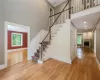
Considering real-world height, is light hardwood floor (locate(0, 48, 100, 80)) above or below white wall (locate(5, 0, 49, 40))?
below

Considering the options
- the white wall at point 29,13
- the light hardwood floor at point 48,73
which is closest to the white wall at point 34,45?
the white wall at point 29,13

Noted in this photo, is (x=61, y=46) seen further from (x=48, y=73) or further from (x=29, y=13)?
(x=29, y=13)

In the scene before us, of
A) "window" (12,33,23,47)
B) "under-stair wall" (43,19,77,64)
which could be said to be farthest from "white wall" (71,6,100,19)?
"window" (12,33,23,47)

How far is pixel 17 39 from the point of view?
771 centimetres

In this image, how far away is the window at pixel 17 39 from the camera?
7323 mm

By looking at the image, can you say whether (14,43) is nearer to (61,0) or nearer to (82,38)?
(61,0)

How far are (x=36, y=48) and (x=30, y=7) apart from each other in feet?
8.59

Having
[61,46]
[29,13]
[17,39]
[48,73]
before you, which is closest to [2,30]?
[29,13]

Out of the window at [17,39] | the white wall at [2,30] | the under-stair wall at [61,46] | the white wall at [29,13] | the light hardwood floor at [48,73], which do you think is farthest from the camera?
the window at [17,39]

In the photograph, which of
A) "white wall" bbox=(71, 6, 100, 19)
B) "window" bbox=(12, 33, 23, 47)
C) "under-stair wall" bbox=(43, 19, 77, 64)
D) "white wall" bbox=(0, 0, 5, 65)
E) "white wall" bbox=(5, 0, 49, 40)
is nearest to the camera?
"white wall" bbox=(71, 6, 100, 19)

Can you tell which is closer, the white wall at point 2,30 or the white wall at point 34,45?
the white wall at point 2,30

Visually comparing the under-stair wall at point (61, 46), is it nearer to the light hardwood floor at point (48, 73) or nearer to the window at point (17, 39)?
the light hardwood floor at point (48, 73)

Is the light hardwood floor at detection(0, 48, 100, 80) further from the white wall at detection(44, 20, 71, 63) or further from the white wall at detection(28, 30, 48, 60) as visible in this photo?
the white wall at detection(28, 30, 48, 60)

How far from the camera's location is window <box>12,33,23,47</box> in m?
7.32
